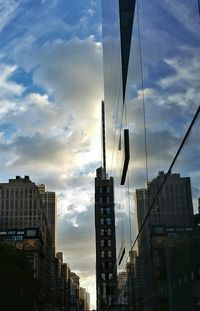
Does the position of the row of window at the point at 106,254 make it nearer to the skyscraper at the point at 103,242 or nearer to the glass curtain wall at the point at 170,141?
the skyscraper at the point at 103,242

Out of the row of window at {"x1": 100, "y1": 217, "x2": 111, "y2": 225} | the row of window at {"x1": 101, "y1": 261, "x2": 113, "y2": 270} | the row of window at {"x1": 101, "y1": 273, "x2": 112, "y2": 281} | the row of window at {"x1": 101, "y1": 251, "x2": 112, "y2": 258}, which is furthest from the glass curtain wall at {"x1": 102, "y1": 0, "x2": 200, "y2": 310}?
the row of window at {"x1": 100, "y1": 217, "x2": 111, "y2": 225}

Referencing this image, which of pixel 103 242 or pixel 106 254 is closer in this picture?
pixel 106 254

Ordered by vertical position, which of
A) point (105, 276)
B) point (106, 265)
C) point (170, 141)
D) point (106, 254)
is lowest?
point (170, 141)

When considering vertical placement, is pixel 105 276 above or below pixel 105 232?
below

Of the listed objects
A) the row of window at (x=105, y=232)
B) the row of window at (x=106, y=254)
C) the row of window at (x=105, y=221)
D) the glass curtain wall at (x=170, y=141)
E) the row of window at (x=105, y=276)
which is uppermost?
the row of window at (x=105, y=221)

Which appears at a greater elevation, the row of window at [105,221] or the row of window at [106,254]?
the row of window at [105,221]

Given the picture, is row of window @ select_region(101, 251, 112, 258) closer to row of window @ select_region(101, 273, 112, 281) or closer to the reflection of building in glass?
the reflection of building in glass

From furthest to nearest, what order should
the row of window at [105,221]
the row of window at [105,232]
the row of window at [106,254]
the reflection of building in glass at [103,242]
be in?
the row of window at [105,221]
the row of window at [105,232]
the row of window at [106,254]
the reflection of building in glass at [103,242]

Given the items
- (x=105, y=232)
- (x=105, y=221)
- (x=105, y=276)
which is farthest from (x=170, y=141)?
(x=105, y=221)

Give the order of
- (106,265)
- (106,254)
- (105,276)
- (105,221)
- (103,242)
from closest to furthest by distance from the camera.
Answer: (105,276)
(106,265)
(106,254)
(103,242)
(105,221)

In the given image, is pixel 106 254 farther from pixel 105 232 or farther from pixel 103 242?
pixel 105 232

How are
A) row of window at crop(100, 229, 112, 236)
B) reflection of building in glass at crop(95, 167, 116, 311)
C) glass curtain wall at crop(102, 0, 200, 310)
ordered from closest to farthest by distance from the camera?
1. glass curtain wall at crop(102, 0, 200, 310)
2. reflection of building in glass at crop(95, 167, 116, 311)
3. row of window at crop(100, 229, 112, 236)

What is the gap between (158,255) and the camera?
9.95 m

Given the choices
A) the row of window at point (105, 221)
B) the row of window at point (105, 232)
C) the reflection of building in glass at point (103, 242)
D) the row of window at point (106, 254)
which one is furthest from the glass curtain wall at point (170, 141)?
the row of window at point (105, 221)
